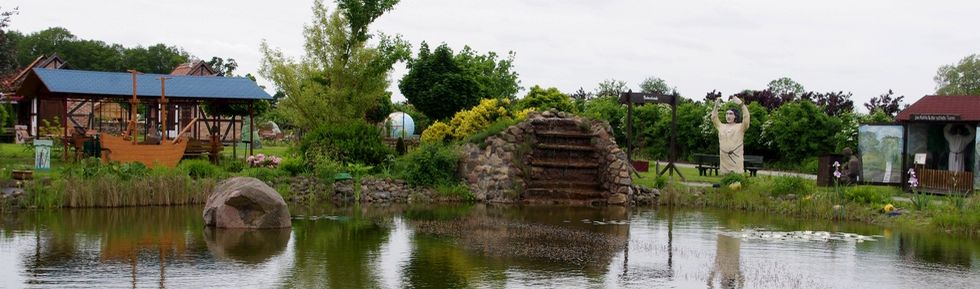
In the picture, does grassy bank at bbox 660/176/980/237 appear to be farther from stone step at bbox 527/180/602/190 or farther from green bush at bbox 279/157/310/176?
green bush at bbox 279/157/310/176

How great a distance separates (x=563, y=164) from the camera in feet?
89.3

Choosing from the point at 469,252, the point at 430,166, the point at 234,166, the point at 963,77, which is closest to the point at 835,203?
the point at 430,166

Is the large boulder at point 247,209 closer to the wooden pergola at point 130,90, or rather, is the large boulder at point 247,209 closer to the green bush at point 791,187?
the wooden pergola at point 130,90

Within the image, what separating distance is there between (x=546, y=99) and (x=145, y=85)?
1277cm

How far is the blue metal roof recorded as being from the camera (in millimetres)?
29375

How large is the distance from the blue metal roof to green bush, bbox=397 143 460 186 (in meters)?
6.48

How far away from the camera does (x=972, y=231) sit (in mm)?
19828

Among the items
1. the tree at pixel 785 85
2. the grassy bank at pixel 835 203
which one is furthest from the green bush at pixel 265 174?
Answer: the tree at pixel 785 85

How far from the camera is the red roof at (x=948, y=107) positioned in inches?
997

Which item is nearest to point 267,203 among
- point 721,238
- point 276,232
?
point 276,232

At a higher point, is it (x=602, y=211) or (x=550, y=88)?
(x=550, y=88)

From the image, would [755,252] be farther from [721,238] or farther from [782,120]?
[782,120]

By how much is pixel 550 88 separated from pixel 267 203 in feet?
57.9

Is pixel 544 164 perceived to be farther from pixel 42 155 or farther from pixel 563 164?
pixel 42 155
